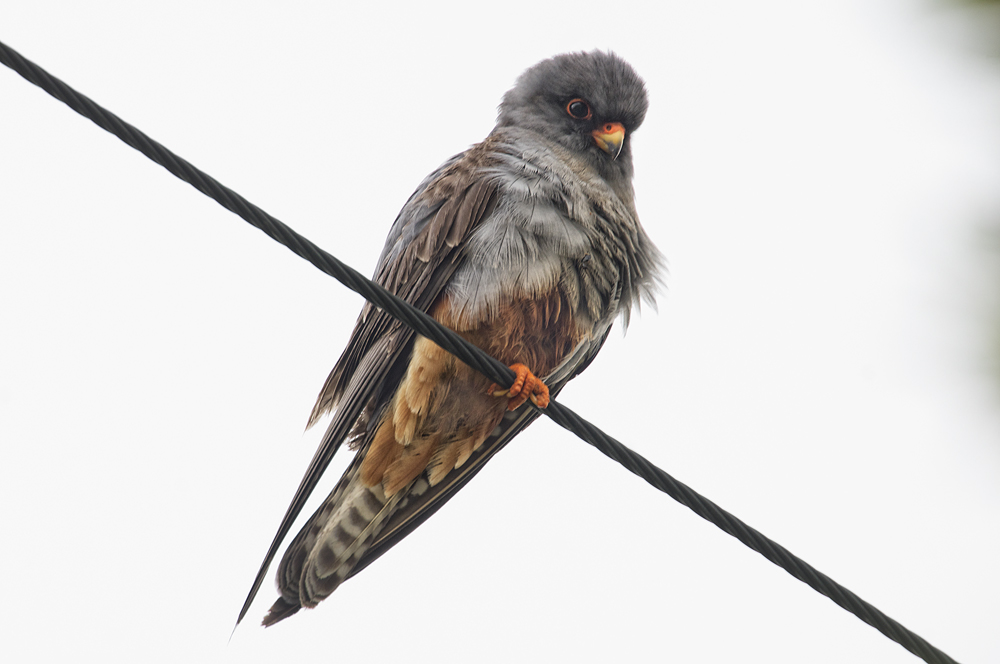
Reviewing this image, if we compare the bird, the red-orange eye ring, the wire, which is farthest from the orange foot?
the red-orange eye ring

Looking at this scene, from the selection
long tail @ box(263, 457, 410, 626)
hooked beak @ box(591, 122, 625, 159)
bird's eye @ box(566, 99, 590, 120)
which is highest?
bird's eye @ box(566, 99, 590, 120)

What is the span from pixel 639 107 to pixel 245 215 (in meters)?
2.98

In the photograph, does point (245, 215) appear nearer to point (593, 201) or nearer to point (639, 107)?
point (593, 201)

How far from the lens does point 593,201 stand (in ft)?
12.2

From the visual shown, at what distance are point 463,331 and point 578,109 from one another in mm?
1555

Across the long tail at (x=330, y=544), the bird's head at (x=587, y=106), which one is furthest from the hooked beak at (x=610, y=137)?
the long tail at (x=330, y=544)

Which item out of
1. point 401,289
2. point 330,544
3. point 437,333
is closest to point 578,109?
point 401,289

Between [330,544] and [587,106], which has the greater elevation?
[587,106]

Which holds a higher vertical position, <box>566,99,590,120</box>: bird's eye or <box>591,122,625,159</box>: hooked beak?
<box>566,99,590,120</box>: bird's eye

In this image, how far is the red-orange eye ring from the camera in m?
4.32

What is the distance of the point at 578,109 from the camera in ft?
14.3

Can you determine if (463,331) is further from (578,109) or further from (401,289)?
(578,109)

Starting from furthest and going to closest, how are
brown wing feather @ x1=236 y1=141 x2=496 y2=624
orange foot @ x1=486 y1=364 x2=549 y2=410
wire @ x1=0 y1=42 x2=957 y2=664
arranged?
brown wing feather @ x1=236 y1=141 x2=496 y2=624 < orange foot @ x1=486 y1=364 x2=549 y2=410 < wire @ x1=0 y1=42 x2=957 y2=664

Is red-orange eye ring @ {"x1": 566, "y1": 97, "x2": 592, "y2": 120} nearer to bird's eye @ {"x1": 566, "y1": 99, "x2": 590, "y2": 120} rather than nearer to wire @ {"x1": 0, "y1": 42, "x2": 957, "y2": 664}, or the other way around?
bird's eye @ {"x1": 566, "y1": 99, "x2": 590, "y2": 120}
